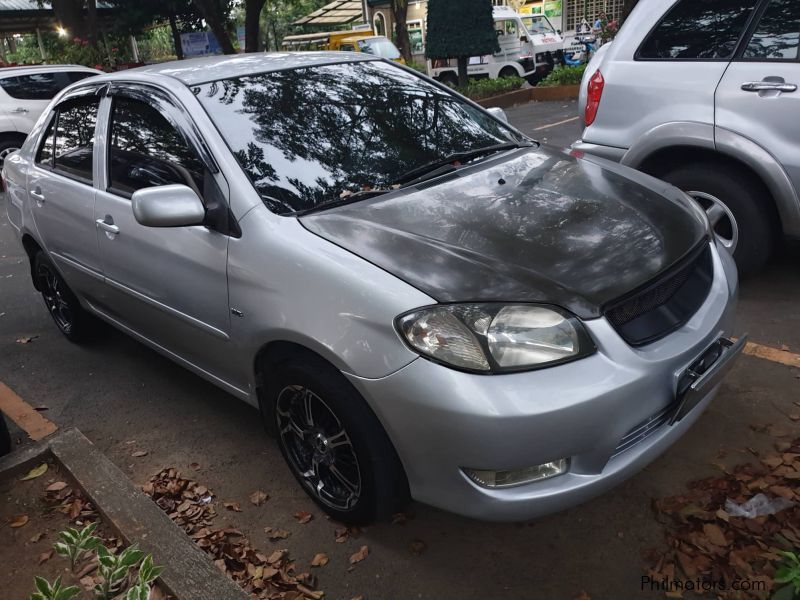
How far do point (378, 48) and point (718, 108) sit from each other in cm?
1719

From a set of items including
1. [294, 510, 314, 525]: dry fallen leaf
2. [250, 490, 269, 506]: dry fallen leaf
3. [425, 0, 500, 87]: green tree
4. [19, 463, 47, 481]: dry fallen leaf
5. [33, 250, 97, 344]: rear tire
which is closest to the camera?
[294, 510, 314, 525]: dry fallen leaf

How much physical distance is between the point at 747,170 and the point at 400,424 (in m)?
3.03

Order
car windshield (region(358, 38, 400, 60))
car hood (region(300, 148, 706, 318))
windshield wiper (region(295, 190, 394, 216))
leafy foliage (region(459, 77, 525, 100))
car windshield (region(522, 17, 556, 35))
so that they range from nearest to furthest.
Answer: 1. car hood (region(300, 148, 706, 318))
2. windshield wiper (region(295, 190, 394, 216))
3. leafy foliage (region(459, 77, 525, 100))
4. car windshield (region(358, 38, 400, 60))
5. car windshield (region(522, 17, 556, 35))

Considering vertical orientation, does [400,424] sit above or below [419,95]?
below

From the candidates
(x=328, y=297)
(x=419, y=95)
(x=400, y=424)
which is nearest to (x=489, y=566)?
(x=400, y=424)

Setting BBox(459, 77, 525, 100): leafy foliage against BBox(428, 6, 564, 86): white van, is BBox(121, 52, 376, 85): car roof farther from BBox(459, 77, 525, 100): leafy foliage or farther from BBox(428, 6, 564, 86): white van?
BBox(428, 6, 564, 86): white van

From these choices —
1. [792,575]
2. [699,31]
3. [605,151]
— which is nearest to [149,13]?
[605,151]

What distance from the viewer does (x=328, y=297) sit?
2318 mm

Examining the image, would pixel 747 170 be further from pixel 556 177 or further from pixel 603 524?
pixel 603 524

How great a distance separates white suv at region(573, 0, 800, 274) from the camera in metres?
3.82

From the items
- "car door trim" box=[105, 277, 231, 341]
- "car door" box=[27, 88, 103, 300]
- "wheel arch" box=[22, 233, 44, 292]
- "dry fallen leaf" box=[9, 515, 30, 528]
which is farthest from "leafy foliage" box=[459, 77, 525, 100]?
"dry fallen leaf" box=[9, 515, 30, 528]

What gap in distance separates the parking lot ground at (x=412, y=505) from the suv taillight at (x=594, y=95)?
1.53 metres

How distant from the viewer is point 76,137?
3.94 meters

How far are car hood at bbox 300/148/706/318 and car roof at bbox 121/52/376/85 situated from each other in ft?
3.46
